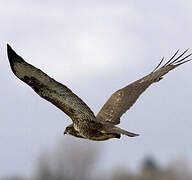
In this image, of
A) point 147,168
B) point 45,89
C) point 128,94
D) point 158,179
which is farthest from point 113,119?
point 147,168

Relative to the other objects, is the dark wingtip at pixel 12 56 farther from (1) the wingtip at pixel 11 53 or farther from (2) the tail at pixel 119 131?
(2) the tail at pixel 119 131

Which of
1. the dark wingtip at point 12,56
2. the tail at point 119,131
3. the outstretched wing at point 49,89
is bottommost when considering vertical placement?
the tail at point 119,131

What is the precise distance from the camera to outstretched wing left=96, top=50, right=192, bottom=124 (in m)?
13.4

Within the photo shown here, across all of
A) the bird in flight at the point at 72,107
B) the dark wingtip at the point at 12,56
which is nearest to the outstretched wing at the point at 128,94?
the bird in flight at the point at 72,107

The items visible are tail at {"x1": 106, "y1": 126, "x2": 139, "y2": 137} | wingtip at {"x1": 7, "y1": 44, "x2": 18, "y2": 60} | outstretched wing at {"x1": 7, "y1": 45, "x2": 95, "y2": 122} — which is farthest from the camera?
tail at {"x1": 106, "y1": 126, "x2": 139, "y2": 137}

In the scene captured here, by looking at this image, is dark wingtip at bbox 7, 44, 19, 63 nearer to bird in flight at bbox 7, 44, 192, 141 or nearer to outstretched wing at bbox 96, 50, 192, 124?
bird in flight at bbox 7, 44, 192, 141

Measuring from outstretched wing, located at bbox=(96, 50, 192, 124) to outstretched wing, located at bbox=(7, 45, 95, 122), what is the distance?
1397 mm

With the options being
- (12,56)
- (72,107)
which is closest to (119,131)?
(72,107)

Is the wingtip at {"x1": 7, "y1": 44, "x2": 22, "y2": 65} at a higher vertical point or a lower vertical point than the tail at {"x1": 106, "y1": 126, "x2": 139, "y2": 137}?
higher

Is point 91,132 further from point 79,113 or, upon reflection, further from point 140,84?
point 140,84

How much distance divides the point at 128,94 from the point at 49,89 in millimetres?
2557

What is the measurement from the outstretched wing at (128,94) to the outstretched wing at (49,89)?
1397mm

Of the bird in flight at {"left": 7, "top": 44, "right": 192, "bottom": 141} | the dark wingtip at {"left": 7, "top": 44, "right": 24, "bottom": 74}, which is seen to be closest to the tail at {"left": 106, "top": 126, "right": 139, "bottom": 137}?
the bird in flight at {"left": 7, "top": 44, "right": 192, "bottom": 141}

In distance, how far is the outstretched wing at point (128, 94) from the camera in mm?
13414
